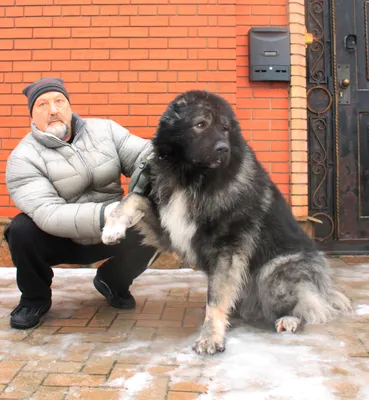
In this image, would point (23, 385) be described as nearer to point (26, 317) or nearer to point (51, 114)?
point (26, 317)

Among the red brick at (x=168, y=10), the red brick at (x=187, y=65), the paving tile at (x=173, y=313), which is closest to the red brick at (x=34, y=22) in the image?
the red brick at (x=168, y=10)

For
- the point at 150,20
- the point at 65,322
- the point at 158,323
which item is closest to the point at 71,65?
the point at 150,20

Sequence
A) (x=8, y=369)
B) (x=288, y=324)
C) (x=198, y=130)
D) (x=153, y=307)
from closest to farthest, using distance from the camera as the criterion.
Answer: (x=8, y=369)
(x=198, y=130)
(x=288, y=324)
(x=153, y=307)

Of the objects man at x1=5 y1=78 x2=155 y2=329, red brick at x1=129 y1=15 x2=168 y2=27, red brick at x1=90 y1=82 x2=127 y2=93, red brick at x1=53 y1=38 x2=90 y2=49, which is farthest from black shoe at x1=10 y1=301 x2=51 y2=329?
red brick at x1=129 y1=15 x2=168 y2=27

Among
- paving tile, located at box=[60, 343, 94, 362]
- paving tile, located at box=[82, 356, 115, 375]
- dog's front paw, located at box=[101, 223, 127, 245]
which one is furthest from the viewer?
dog's front paw, located at box=[101, 223, 127, 245]

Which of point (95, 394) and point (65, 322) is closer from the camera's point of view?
point (95, 394)

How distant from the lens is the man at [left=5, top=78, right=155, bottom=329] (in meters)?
2.73

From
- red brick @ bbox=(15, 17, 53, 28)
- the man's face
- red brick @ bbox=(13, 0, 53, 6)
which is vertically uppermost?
red brick @ bbox=(13, 0, 53, 6)

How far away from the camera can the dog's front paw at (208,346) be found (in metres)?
2.31

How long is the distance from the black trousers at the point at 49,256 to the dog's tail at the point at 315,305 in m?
1.11

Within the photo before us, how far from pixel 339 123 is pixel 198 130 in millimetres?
3178

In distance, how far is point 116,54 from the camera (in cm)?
458

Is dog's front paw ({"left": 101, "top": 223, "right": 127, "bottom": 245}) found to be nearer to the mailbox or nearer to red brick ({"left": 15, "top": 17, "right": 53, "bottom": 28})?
the mailbox

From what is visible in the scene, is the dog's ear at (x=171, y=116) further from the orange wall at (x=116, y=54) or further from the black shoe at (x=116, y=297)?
the orange wall at (x=116, y=54)
